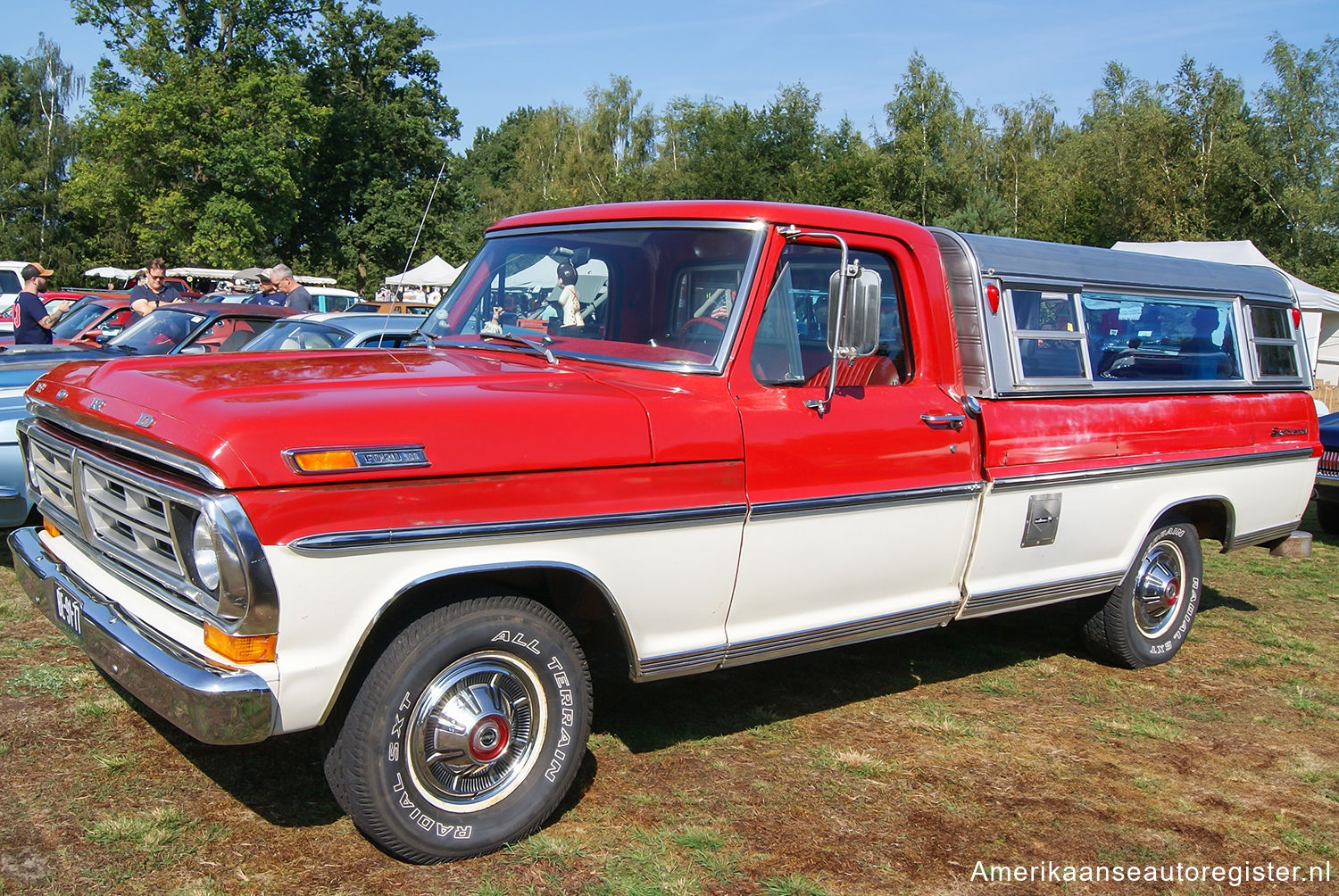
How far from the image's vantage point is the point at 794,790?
13.0 ft

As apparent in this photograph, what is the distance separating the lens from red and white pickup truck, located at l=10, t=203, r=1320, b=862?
2953mm

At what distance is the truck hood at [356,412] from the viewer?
9.44 ft

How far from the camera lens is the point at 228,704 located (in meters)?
2.81

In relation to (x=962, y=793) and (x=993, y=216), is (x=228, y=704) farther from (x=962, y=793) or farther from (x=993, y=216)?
(x=993, y=216)

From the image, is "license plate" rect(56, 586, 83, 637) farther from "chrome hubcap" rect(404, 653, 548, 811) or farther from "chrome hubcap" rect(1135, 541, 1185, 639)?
"chrome hubcap" rect(1135, 541, 1185, 639)

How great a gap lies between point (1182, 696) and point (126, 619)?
4.74 meters

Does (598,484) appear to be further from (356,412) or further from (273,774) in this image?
(273,774)

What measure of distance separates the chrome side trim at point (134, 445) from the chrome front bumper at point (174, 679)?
51cm

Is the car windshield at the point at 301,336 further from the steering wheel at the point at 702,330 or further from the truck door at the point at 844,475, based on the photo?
the truck door at the point at 844,475

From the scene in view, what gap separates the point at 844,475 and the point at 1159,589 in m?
2.59

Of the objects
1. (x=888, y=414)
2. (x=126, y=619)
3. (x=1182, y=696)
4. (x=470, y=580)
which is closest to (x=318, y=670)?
(x=470, y=580)

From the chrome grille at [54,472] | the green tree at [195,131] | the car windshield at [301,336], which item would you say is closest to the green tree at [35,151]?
the green tree at [195,131]

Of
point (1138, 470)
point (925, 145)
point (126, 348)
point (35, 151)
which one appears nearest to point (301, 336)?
point (126, 348)

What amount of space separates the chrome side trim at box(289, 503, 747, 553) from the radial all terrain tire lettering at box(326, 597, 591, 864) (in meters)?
0.25
